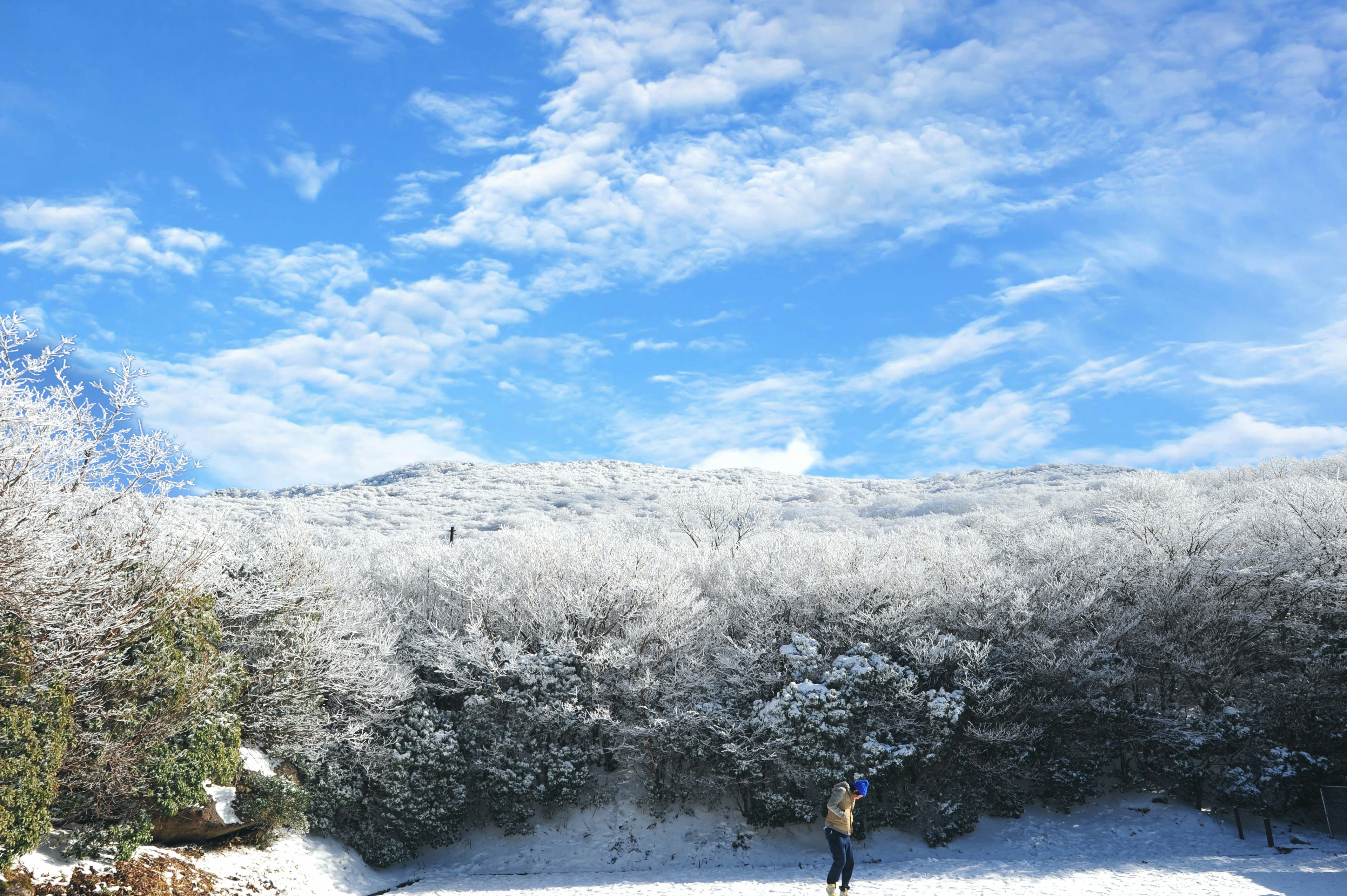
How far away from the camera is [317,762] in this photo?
21359 millimetres

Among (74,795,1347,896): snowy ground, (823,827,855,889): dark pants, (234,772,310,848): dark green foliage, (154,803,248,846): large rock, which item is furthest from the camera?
(234,772,310,848): dark green foliage

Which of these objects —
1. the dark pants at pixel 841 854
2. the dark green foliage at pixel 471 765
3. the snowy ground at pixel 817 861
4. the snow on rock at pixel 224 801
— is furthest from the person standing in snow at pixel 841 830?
the snow on rock at pixel 224 801

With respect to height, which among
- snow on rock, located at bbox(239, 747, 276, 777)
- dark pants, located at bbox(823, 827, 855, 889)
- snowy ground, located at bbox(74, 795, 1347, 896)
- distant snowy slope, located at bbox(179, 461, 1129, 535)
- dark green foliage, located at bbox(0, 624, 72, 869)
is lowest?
snowy ground, located at bbox(74, 795, 1347, 896)

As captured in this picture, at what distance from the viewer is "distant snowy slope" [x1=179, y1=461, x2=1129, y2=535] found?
260 feet

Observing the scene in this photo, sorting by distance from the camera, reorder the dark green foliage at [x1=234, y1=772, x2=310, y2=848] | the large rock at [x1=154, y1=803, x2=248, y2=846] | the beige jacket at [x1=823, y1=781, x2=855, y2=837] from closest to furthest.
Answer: the beige jacket at [x1=823, y1=781, x2=855, y2=837], the large rock at [x1=154, y1=803, x2=248, y2=846], the dark green foliage at [x1=234, y1=772, x2=310, y2=848]

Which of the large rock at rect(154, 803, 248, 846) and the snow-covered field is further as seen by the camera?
the snow-covered field

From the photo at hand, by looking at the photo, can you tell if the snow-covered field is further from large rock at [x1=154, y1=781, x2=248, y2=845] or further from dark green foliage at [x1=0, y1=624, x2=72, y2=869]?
dark green foliage at [x1=0, y1=624, x2=72, y2=869]

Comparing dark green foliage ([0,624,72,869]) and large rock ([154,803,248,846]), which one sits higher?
dark green foliage ([0,624,72,869])

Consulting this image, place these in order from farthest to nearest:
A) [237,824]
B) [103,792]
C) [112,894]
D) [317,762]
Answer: [317,762]
[237,824]
[103,792]
[112,894]

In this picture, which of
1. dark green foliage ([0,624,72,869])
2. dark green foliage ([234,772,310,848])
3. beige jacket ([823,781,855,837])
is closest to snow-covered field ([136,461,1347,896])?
dark green foliage ([234,772,310,848])

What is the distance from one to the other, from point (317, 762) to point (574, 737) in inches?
295

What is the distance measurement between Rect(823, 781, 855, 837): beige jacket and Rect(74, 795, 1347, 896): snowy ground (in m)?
3.26

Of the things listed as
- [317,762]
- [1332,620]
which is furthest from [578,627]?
[1332,620]

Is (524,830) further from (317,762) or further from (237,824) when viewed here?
(237,824)
